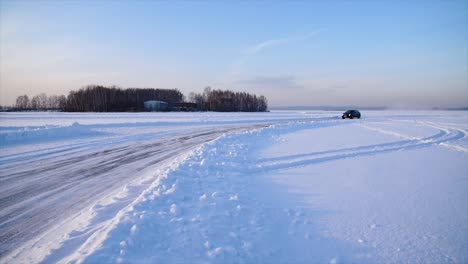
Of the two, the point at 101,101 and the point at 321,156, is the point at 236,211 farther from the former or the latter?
the point at 101,101

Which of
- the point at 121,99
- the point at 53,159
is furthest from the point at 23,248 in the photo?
the point at 121,99

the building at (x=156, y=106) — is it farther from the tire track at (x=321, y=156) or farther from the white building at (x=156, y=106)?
the tire track at (x=321, y=156)

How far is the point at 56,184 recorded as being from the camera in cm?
620

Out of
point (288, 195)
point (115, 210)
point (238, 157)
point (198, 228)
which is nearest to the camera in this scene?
point (198, 228)

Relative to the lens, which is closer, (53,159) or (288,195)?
(288,195)

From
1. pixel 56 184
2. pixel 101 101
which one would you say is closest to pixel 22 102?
pixel 101 101

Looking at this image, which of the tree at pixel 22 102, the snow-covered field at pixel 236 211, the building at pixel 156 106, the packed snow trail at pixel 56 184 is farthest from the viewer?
the tree at pixel 22 102

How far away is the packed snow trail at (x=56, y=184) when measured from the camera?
4207 millimetres

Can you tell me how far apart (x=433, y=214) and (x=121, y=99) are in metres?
92.0

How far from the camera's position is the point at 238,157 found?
900 cm

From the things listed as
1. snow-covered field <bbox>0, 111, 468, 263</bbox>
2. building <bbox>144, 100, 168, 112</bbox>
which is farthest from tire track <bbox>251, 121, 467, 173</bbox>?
building <bbox>144, 100, 168, 112</bbox>

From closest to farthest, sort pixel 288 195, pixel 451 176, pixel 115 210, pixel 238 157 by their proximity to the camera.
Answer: pixel 115 210 < pixel 288 195 < pixel 451 176 < pixel 238 157

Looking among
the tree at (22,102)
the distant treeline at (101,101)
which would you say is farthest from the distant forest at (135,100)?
the tree at (22,102)

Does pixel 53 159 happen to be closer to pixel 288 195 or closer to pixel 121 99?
pixel 288 195
